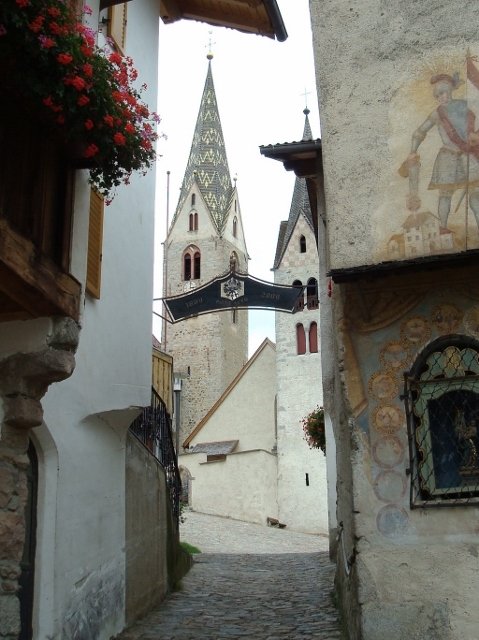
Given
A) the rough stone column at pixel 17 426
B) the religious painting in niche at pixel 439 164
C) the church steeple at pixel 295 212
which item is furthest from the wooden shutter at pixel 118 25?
the church steeple at pixel 295 212

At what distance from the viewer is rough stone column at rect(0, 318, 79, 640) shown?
5211 mm

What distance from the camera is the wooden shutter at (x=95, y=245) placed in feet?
26.9

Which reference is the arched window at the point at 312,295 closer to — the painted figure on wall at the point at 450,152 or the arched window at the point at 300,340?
the arched window at the point at 300,340

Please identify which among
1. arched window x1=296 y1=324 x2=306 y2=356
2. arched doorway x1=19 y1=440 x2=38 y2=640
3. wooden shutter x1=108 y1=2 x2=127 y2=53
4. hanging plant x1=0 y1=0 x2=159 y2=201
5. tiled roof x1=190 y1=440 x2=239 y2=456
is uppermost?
arched window x1=296 y1=324 x2=306 y2=356

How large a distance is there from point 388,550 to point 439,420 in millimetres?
1146

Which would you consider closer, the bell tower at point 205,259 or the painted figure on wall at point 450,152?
the painted figure on wall at point 450,152

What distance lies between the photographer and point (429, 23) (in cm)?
740

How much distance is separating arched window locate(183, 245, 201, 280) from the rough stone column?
5275 cm

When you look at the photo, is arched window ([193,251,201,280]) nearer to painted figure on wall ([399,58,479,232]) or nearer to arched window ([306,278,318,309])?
arched window ([306,278,318,309])

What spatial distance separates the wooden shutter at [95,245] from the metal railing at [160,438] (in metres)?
2.44

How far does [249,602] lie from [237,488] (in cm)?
2399

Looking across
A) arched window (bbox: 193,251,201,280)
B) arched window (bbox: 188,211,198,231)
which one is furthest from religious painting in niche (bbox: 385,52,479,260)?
arched window (bbox: 188,211,198,231)

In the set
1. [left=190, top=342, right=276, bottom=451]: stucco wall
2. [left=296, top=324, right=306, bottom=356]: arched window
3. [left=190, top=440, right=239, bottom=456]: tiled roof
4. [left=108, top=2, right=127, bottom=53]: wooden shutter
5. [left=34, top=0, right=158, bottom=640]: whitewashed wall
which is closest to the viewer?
[left=34, top=0, right=158, bottom=640]: whitewashed wall

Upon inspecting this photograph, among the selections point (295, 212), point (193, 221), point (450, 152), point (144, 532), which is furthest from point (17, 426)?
point (193, 221)
